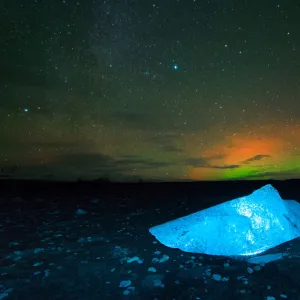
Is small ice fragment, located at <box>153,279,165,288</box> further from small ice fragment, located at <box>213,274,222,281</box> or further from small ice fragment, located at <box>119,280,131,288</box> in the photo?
small ice fragment, located at <box>213,274,222,281</box>

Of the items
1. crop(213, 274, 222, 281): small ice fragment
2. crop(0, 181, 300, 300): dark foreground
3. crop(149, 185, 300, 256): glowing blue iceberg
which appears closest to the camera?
crop(0, 181, 300, 300): dark foreground

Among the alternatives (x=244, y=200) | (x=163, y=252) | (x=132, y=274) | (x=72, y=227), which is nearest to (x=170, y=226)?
(x=163, y=252)

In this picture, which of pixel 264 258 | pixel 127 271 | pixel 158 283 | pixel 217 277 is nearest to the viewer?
pixel 158 283

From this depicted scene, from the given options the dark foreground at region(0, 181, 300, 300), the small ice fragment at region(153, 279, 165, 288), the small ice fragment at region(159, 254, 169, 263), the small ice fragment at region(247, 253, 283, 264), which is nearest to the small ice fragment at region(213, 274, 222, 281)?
the dark foreground at region(0, 181, 300, 300)

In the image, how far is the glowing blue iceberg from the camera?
5625 millimetres

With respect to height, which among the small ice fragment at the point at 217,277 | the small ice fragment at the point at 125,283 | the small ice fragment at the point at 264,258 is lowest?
the small ice fragment at the point at 125,283

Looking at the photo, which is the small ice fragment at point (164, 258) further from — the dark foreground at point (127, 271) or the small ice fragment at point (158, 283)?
the small ice fragment at point (158, 283)

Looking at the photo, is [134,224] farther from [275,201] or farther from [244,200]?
[275,201]

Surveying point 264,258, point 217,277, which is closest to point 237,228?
point 264,258

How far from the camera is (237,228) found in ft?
19.5

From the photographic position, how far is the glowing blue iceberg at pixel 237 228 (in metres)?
5.62

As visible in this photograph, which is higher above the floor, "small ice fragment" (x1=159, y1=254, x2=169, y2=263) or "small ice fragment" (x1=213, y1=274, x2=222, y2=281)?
"small ice fragment" (x1=159, y1=254, x2=169, y2=263)

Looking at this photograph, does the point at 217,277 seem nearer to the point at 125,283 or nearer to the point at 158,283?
the point at 158,283

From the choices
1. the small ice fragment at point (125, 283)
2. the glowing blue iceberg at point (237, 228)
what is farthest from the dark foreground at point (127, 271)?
the glowing blue iceberg at point (237, 228)
